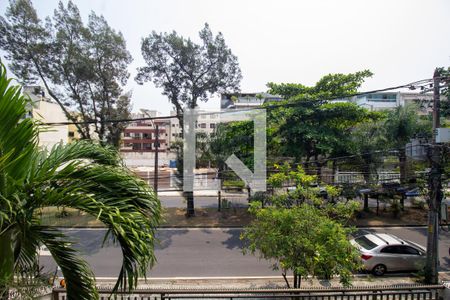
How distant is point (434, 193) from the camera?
7.39 meters

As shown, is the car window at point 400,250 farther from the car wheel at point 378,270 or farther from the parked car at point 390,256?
the car wheel at point 378,270

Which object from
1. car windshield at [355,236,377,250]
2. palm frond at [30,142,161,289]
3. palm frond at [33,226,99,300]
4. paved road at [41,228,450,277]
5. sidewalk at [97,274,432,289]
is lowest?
paved road at [41,228,450,277]

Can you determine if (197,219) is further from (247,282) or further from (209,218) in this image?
(247,282)

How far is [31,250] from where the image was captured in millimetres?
2244

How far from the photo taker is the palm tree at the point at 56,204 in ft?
6.05

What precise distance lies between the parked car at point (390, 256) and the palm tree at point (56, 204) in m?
8.32

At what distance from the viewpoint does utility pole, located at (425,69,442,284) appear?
7145 millimetres

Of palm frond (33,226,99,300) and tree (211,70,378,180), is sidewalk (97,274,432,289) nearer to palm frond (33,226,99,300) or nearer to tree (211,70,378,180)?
tree (211,70,378,180)

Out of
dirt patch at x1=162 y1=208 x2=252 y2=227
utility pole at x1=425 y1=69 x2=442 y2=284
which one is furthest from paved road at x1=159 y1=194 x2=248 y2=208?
utility pole at x1=425 y1=69 x2=442 y2=284

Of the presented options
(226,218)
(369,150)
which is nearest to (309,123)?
(369,150)

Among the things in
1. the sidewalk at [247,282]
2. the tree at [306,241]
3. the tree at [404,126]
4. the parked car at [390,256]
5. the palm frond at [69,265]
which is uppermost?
the tree at [404,126]

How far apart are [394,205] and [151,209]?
1634 cm

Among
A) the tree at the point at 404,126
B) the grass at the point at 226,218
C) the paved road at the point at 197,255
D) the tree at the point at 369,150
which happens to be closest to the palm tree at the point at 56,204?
the paved road at the point at 197,255

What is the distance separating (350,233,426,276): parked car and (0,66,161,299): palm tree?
832 cm
